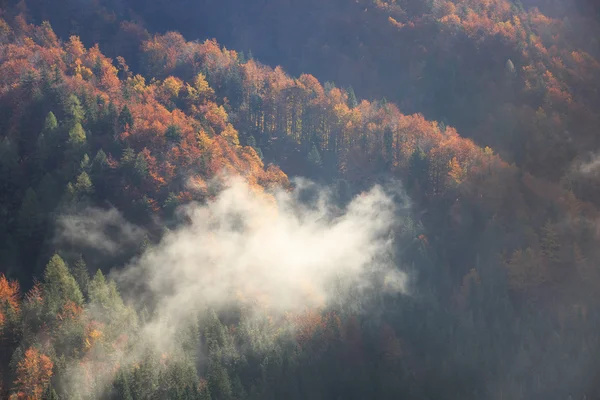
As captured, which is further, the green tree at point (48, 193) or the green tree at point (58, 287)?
the green tree at point (48, 193)

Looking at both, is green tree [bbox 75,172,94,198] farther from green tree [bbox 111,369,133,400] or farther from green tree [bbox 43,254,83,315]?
green tree [bbox 111,369,133,400]

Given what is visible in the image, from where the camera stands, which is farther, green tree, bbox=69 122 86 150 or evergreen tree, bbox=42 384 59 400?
green tree, bbox=69 122 86 150

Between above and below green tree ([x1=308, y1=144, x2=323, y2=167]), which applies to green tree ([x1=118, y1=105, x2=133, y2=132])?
above

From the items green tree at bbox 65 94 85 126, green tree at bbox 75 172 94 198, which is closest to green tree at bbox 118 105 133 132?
green tree at bbox 65 94 85 126

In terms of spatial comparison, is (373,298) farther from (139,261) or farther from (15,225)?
(15,225)

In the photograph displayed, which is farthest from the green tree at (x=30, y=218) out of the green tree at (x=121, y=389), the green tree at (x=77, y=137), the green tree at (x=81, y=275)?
the green tree at (x=121, y=389)

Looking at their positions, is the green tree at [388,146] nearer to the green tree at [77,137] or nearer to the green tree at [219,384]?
the green tree at [77,137]

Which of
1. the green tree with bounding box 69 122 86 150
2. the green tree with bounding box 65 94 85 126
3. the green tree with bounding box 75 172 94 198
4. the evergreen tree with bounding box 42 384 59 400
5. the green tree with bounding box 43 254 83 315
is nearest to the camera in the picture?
the evergreen tree with bounding box 42 384 59 400

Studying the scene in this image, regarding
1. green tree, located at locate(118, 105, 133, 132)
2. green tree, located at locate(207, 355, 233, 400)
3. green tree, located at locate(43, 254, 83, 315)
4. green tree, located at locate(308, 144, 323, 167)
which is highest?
green tree, located at locate(118, 105, 133, 132)
